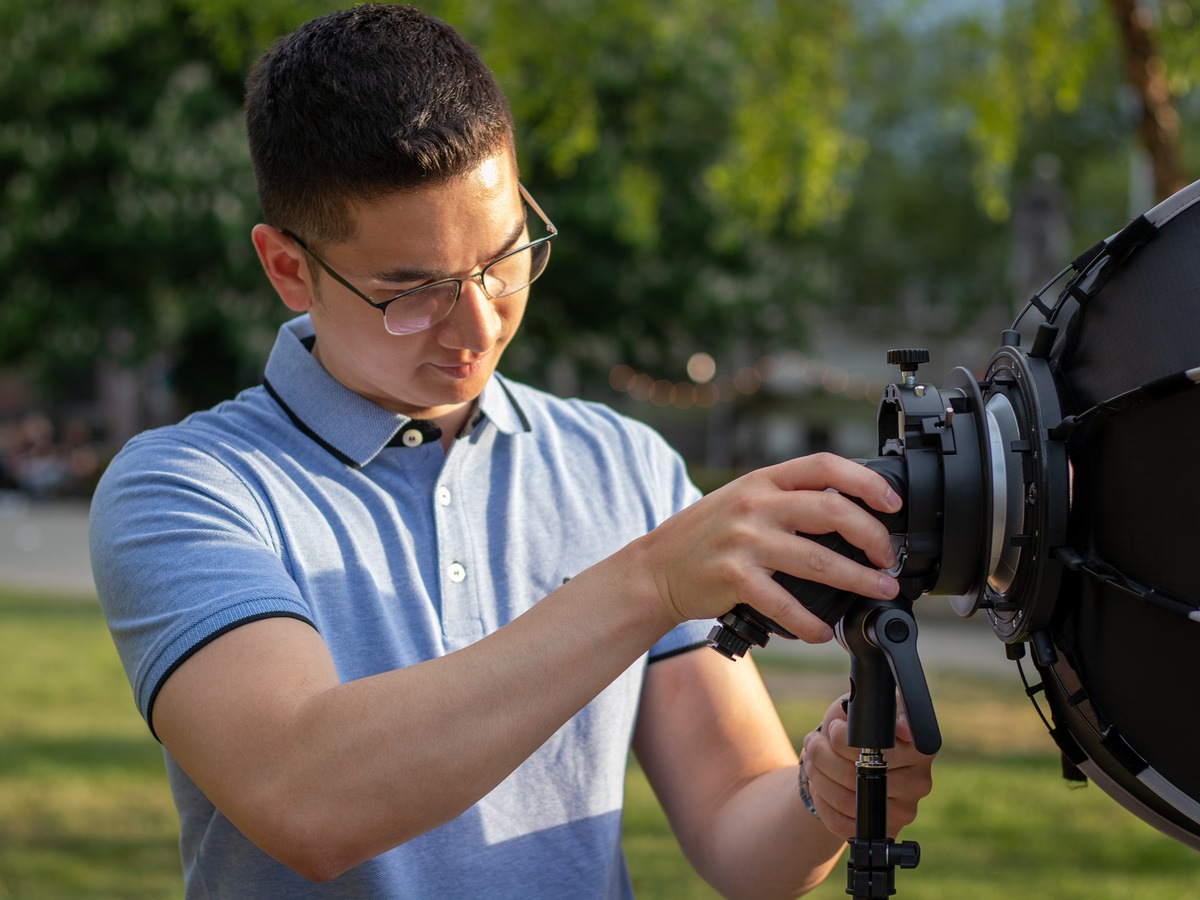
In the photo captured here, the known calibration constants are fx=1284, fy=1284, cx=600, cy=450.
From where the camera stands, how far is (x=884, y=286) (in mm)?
32969

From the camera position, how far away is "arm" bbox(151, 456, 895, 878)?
141 cm

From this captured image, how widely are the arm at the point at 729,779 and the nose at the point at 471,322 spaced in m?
0.62

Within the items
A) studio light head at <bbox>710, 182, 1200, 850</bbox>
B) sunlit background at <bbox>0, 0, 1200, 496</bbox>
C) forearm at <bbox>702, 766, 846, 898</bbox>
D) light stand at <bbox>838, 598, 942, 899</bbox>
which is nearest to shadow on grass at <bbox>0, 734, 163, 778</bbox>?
sunlit background at <bbox>0, 0, 1200, 496</bbox>

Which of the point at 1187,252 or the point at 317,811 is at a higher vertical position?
the point at 1187,252

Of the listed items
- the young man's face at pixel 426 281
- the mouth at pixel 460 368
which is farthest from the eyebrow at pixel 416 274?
the mouth at pixel 460 368

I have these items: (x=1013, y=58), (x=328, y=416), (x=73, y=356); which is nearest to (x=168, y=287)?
(x=73, y=356)

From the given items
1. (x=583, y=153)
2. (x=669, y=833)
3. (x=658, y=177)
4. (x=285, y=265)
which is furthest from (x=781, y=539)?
(x=658, y=177)

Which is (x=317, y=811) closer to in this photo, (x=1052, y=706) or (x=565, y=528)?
(x=565, y=528)

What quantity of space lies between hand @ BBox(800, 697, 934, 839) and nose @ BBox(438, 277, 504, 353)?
708mm

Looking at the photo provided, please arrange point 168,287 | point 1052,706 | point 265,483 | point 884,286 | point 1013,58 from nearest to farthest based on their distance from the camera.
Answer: point 1052,706 < point 265,483 < point 1013,58 < point 168,287 < point 884,286

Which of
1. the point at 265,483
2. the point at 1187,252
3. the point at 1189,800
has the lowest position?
the point at 1189,800

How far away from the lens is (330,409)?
1.93 meters

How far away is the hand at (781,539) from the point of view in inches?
54.9

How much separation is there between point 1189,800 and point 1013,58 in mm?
5666
